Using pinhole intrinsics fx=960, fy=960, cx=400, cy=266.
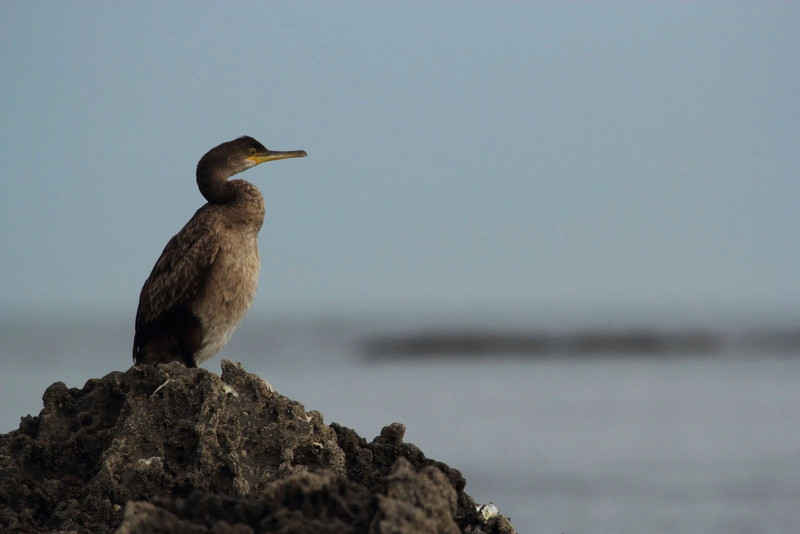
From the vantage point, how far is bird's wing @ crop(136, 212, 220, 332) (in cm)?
675

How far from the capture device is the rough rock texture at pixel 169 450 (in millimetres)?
4422

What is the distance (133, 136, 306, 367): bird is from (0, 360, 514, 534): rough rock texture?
1.71m

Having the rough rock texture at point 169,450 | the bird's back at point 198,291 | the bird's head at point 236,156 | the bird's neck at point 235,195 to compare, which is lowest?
the rough rock texture at point 169,450

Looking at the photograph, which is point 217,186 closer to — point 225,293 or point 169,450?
point 225,293

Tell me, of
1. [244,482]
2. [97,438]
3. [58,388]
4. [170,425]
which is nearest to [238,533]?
[244,482]

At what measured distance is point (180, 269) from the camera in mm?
6758

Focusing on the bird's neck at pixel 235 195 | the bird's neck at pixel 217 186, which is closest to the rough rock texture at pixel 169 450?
the bird's neck at pixel 235 195

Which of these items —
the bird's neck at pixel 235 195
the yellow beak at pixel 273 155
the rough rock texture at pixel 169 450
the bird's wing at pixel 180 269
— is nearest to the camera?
the rough rock texture at pixel 169 450

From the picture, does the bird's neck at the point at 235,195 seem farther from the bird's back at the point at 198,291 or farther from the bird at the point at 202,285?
the bird's back at the point at 198,291

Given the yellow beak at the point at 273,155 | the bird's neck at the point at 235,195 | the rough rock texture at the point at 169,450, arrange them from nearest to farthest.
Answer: the rough rock texture at the point at 169,450
the bird's neck at the point at 235,195
the yellow beak at the point at 273,155

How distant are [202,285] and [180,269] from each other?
190 mm

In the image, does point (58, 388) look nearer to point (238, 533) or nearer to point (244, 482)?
point (244, 482)

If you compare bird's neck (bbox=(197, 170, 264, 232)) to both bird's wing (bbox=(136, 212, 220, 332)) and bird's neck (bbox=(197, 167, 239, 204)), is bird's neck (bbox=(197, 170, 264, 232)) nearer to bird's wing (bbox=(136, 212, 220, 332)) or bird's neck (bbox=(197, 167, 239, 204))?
bird's neck (bbox=(197, 167, 239, 204))

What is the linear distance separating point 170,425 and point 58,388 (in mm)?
934
